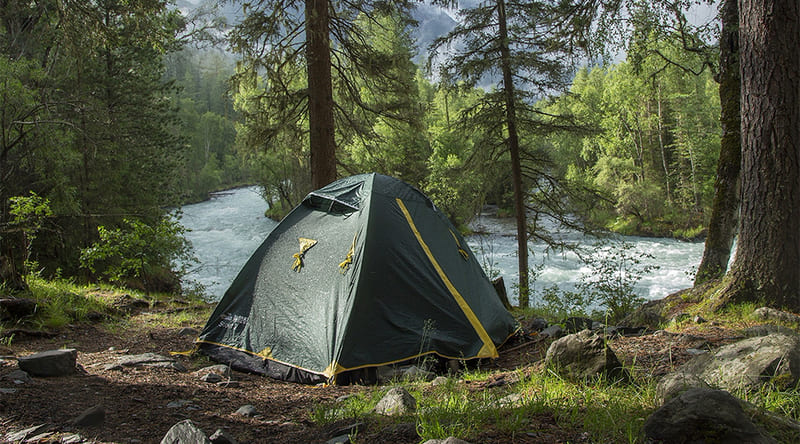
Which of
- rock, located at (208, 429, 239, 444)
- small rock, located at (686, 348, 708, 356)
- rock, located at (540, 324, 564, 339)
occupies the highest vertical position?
rock, located at (208, 429, 239, 444)

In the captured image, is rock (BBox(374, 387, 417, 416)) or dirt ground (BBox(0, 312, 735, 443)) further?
rock (BBox(374, 387, 417, 416))

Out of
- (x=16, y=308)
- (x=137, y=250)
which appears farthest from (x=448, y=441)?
(x=137, y=250)

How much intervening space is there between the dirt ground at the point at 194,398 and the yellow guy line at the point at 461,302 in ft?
0.50

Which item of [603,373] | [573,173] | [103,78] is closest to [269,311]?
[603,373]

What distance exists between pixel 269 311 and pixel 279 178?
845 inches

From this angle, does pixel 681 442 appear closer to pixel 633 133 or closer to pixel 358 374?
pixel 358 374

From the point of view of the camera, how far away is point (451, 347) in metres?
4.47

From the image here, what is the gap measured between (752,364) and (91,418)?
375cm

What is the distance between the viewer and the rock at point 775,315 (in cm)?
404

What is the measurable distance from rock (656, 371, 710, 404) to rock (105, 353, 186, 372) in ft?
12.5

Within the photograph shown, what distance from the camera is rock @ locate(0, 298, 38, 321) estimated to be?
16.1 ft

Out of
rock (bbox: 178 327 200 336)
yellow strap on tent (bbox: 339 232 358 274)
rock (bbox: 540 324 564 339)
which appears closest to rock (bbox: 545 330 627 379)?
rock (bbox: 540 324 564 339)

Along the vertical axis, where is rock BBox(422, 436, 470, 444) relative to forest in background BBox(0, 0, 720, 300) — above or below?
below

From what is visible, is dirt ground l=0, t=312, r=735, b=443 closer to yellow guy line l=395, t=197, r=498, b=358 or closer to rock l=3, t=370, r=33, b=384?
rock l=3, t=370, r=33, b=384
